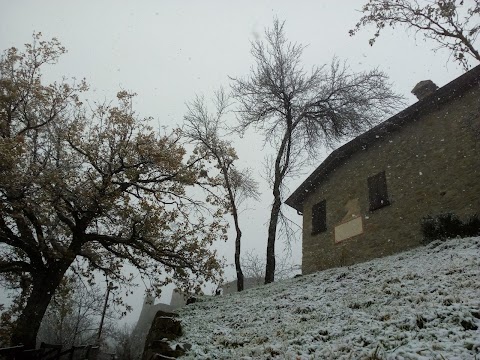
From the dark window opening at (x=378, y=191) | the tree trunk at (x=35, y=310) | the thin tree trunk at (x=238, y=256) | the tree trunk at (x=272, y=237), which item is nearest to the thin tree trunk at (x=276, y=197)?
the tree trunk at (x=272, y=237)

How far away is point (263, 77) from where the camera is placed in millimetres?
14570

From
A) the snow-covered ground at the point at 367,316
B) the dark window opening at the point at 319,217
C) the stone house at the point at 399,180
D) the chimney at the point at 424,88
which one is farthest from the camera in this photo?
the dark window opening at the point at 319,217

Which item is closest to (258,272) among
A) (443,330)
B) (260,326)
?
(260,326)

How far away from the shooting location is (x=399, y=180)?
37.0 ft

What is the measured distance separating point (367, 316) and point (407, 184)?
7.78 metres

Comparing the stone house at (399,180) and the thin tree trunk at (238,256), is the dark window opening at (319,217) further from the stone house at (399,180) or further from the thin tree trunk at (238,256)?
the thin tree trunk at (238,256)

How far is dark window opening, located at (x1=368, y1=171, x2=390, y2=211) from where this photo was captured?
38.1 ft

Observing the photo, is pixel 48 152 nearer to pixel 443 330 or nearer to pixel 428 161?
pixel 443 330

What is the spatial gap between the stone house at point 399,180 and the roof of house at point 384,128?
0.03m

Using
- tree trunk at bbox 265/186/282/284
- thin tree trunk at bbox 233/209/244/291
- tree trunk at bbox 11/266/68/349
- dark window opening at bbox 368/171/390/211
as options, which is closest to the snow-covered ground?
dark window opening at bbox 368/171/390/211

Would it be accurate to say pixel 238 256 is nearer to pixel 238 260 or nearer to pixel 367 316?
pixel 238 260

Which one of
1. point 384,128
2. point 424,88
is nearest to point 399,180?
point 384,128

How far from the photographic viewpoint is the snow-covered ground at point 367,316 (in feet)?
11.6

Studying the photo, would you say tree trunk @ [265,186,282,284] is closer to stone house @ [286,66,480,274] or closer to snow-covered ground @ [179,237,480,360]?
stone house @ [286,66,480,274]
